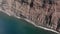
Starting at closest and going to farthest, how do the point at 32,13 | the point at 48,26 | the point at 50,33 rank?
the point at 50,33, the point at 48,26, the point at 32,13

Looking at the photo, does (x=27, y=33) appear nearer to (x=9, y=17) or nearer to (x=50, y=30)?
(x=50, y=30)

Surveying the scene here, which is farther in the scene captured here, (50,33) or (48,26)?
(48,26)

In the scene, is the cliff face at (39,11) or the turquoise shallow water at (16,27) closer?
the turquoise shallow water at (16,27)

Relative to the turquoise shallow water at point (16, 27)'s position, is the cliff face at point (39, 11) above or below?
above

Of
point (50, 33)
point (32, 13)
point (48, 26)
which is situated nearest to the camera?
point (50, 33)

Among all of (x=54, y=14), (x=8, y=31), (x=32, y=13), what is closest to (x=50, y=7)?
(x=54, y=14)

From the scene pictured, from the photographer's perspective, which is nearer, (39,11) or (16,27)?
(16,27)
